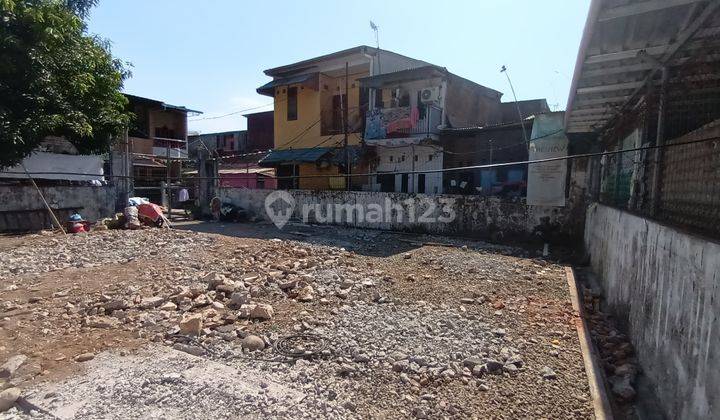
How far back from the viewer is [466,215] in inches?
434

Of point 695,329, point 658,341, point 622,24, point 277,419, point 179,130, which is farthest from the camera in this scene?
point 179,130

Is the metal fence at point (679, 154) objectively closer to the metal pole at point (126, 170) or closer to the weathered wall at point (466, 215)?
the weathered wall at point (466, 215)

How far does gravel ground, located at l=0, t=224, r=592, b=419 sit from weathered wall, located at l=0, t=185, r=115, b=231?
498cm

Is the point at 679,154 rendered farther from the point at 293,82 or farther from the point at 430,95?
the point at 293,82

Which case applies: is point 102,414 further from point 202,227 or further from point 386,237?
point 202,227

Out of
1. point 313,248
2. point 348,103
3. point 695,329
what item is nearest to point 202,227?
point 313,248

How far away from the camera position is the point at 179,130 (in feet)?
73.5

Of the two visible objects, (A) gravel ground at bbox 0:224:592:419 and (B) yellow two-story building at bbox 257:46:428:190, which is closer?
(A) gravel ground at bbox 0:224:592:419

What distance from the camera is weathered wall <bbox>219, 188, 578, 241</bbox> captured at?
9938 mm

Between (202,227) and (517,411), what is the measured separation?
12.5 meters

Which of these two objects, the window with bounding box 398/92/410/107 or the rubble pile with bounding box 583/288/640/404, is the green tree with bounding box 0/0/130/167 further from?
the rubble pile with bounding box 583/288/640/404

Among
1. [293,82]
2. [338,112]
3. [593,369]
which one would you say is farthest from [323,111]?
[593,369]

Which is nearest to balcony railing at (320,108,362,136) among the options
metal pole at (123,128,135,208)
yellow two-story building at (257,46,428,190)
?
yellow two-story building at (257,46,428,190)

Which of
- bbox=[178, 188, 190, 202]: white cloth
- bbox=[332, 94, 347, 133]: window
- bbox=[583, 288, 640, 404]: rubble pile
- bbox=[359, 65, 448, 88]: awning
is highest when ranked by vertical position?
bbox=[359, 65, 448, 88]: awning
